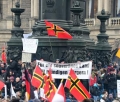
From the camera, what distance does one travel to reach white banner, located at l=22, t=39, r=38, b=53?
71.6ft

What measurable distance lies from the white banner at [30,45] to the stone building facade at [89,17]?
23440 millimetres

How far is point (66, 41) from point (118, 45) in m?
26.0

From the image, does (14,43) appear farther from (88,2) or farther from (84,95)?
(88,2)

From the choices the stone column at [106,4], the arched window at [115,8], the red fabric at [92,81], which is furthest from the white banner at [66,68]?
the arched window at [115,8]

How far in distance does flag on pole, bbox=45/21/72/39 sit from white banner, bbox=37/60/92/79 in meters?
1.06

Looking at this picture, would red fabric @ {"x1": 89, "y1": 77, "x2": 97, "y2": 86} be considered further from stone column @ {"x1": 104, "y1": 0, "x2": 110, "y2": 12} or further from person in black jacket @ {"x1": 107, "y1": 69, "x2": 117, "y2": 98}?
stone column @ {"x1": 104, "y1": 0, "x2": 110, "y2": 12}

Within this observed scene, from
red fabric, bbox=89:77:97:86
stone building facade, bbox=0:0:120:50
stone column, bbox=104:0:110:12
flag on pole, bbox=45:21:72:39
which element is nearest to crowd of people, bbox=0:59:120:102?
red fabric, bbox=89:77:97:86

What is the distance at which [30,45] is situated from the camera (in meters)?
22.0

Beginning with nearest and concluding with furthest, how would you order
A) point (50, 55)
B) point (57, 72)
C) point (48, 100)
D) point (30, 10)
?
point (48, 100)
point (57, 72)
point (50, 55)
point (30, 10)

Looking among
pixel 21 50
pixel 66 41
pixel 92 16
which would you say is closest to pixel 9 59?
pixel 21 50

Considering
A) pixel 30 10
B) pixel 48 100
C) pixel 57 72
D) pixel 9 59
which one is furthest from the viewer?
pixel 30 10

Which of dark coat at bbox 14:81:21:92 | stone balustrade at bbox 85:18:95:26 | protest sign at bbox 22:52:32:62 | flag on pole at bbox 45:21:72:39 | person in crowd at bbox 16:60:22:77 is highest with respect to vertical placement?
flag on pole at bbox 45:21:72:39

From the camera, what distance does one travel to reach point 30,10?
56625mm

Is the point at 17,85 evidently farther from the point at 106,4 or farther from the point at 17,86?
the point at 106,4
